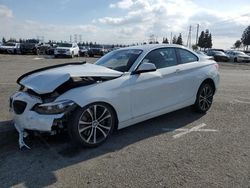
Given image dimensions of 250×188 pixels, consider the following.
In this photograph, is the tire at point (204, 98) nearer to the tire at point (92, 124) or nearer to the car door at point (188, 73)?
the car door at point (188, 73)

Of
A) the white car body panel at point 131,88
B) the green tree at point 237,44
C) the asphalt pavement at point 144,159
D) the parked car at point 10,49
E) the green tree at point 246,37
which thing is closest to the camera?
the asphalt pavement at point 144,159

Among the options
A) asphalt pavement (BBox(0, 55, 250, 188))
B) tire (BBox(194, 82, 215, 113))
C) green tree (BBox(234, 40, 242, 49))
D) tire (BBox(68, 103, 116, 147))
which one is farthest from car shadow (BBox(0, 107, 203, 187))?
green tree (BBox(234, 40, 242, 49))

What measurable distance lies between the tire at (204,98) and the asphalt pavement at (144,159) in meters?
0.67

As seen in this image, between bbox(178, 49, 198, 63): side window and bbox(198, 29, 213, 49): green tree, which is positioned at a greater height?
bbox(198, 29, 213, 49): green tree

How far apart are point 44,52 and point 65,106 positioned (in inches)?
1508

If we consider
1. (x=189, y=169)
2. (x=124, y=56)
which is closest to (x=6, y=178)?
(x=189, y=169)

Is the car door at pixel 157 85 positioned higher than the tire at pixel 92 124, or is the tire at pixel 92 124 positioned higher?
the car door at pixel 157 85

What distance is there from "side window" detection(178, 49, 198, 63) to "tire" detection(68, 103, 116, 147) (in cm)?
229

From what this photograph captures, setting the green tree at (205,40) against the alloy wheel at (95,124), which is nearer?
the alloy wheel at (95,124)

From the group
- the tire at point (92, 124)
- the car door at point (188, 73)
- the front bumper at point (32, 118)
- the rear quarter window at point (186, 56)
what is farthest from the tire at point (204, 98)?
the front bumper at point (32, 118)

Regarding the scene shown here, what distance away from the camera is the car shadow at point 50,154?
3.64 meters

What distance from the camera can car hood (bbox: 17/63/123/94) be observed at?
4.39m

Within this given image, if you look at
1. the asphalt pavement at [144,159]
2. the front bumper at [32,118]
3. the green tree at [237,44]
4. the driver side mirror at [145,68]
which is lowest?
the asphalt pavement at [144,159]

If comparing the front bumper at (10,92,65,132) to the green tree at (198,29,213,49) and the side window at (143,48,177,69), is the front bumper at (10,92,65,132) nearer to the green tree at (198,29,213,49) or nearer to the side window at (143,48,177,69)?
the side window at (143,48,177,69)
